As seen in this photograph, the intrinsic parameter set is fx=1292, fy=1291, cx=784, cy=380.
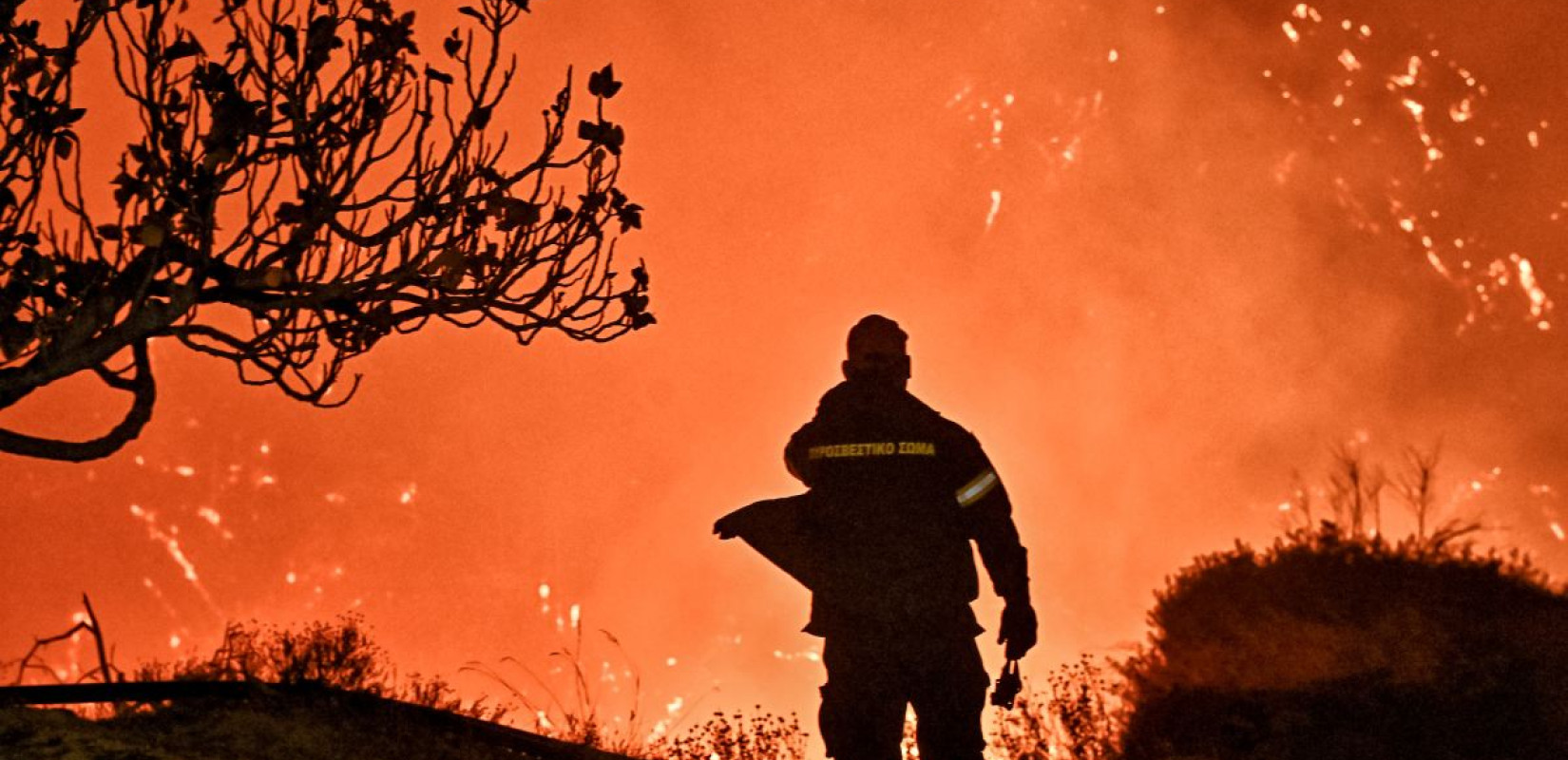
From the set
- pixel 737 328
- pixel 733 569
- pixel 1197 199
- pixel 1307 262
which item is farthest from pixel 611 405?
pixel 1307 262

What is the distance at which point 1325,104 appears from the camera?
365 feet

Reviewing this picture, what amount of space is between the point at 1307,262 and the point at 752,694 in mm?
66169

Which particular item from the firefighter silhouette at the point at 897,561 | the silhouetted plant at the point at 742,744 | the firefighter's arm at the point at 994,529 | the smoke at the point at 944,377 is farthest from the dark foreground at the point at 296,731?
the smoke at the point at 944,377

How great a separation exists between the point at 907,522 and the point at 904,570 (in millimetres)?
259

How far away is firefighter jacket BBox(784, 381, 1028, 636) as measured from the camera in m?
6.91

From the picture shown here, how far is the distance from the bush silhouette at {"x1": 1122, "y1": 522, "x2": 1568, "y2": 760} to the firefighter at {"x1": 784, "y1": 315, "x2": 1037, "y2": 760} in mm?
3721

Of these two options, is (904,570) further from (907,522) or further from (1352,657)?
(1352,657)

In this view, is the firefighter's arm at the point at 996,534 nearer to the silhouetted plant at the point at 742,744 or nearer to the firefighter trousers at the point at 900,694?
the firefighter trousers at the point at 900,694

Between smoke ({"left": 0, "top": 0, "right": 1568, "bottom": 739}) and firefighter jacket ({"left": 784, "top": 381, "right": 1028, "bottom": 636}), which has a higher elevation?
smoke ({"left": 0, "top": 0, "right": 1568, "bottom": 739})

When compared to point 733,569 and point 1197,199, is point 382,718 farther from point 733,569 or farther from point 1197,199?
point 733,569

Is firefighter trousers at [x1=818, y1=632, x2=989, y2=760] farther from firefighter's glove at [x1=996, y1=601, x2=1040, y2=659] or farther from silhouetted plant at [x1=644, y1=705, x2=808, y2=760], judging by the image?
silhouetted plant at [x1=644, y1=705, x2=808, y2=760]

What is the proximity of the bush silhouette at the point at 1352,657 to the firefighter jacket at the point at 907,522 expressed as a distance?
12.8ft

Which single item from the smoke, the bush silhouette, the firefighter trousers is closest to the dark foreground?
the firefighter trousers

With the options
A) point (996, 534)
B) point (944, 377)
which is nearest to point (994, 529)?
point (996, 534)
